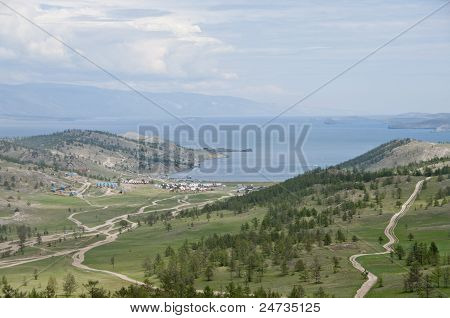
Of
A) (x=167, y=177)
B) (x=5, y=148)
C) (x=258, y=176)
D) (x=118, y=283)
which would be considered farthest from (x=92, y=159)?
(x=118, y=283)

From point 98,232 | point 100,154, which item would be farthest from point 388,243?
point 100,154

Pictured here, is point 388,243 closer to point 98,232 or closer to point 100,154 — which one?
point 98,232

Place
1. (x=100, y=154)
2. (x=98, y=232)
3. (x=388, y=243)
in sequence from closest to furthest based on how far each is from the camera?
(x=388, y=243) → (x=98, y=232) → (x=100, y=154)

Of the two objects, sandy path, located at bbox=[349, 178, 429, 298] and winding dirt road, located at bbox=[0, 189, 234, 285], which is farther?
winding dirt road, located at bbox=[0, 189, 234, 285]

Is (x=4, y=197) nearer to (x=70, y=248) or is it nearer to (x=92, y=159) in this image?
(x=70, y=248)

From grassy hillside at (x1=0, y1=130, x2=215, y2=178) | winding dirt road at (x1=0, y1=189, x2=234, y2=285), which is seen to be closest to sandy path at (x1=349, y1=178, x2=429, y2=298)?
winding dirt road at (x1=0, y1=189, x2=234, y2=285)

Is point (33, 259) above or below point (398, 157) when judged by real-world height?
below

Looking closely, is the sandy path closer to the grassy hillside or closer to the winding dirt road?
the winding dirt road

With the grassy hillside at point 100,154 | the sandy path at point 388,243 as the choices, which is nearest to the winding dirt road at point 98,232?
the sandy path at point 388,243
